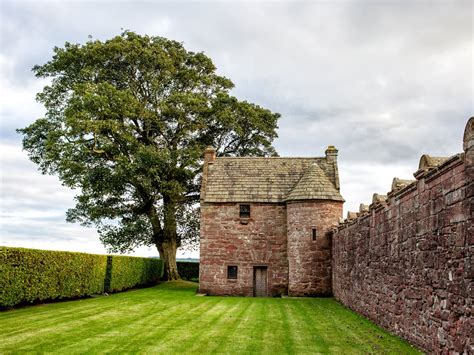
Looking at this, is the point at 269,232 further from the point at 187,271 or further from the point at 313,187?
the point at 187,271

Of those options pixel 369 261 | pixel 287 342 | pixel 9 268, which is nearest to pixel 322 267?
pixel 369 261

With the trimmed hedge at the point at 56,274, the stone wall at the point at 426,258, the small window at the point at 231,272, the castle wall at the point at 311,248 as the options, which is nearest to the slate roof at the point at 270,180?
the castle wall at the point at 311,248

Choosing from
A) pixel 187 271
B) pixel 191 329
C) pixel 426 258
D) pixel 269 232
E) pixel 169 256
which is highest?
pixel 269 232

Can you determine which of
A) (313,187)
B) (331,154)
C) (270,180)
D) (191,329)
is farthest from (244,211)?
(191,329)

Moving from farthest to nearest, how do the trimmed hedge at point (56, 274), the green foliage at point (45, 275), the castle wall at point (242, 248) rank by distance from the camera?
1. the castle wall at point (242, 248)
2. the trimmed hedge at point (56, 274)
3. the green foliage at point (45, 275)

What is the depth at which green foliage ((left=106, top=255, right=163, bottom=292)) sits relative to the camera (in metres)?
24.2

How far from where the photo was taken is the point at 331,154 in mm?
26422

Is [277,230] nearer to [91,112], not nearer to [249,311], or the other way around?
[249,311]

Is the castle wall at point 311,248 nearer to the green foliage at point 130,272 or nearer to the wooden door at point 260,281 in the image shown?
the wooden door at point 260,281

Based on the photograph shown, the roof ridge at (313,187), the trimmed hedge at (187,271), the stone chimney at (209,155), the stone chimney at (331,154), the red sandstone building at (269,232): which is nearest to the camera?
the red sandstone building at (269,232)

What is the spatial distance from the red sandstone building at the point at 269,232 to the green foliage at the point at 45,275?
18.6 feet

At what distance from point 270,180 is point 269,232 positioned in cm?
294

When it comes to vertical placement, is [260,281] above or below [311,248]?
below

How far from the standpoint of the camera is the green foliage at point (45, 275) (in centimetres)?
1523
